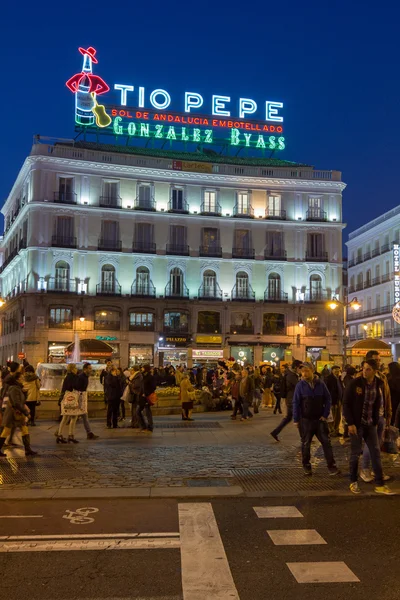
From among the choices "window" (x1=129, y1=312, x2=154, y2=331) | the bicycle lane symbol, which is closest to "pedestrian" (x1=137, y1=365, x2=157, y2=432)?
the bicycle lane symbol

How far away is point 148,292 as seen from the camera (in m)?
47.6

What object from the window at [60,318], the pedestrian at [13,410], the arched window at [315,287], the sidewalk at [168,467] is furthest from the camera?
the arched window at [315,287]

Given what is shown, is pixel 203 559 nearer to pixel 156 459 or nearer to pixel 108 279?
pixel 156 459

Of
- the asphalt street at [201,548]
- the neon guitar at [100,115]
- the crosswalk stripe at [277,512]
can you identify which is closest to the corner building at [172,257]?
the neon guitar at [100,115]

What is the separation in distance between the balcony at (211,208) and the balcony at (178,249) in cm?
335

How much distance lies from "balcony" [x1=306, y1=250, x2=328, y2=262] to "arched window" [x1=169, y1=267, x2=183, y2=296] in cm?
1058

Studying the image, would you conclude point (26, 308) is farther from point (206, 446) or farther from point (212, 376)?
point (206, 446)

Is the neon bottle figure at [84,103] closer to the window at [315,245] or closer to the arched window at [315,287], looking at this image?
the window at [315,245]

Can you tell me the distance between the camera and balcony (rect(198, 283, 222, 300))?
4859cm

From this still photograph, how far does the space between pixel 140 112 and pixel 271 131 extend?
11299 mm

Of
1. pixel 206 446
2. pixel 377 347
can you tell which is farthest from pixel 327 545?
pixel 377 347

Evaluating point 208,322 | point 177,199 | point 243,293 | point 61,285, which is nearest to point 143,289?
point 208,322

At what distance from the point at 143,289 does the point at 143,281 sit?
68cm

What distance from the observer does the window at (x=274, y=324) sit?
4881 cm
